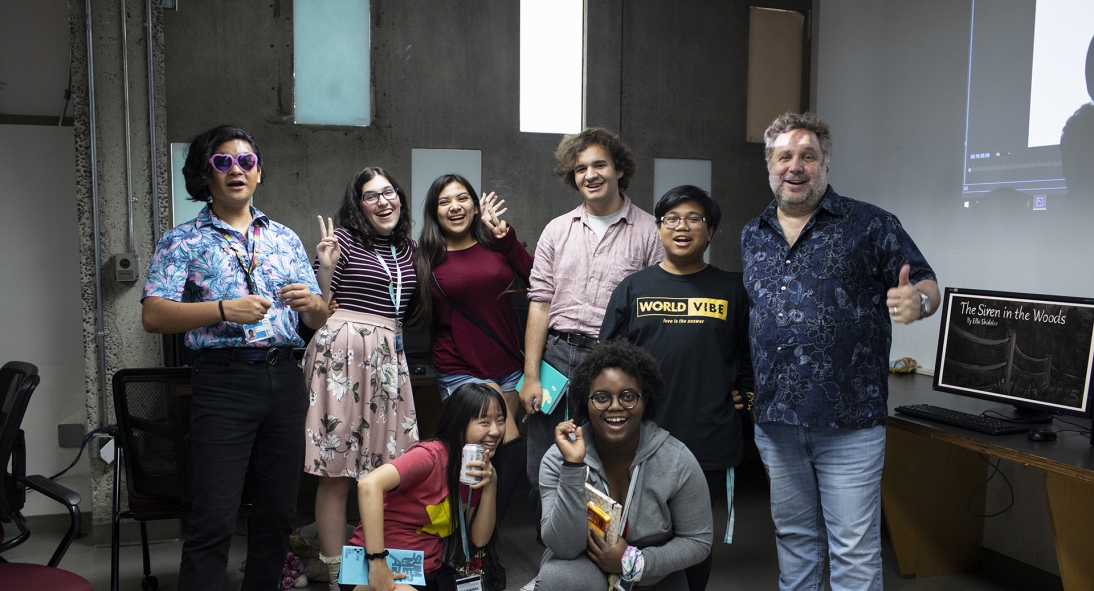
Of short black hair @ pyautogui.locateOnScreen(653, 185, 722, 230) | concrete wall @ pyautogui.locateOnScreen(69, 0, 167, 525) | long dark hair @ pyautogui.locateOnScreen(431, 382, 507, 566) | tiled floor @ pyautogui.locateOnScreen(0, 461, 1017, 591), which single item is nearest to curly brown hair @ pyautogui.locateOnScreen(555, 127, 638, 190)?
short black hair @ pyautogui.locateOnScreen(653, 185, 722, 230)

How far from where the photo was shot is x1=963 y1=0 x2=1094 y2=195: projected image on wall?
124 inches

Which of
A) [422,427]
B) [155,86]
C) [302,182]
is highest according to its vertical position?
[155,86]

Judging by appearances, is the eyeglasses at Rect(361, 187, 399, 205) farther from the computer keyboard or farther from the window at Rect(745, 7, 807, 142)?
the window at Rect(745, 7, 807, 142)

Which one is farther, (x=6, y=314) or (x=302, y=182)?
(x=302, y=182)

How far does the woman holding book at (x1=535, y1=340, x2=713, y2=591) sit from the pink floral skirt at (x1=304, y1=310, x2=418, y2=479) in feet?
2.85

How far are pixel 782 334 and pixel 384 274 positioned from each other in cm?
143

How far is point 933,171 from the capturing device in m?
3.86

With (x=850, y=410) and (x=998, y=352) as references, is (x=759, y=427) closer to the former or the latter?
(x=850, y=410)

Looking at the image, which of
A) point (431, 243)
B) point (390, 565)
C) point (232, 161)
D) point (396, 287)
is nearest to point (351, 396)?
point (396, 287)

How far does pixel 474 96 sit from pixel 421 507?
2.82 meters

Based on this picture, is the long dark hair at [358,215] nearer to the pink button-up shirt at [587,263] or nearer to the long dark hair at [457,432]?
the pink button-up shirt at [587,263]

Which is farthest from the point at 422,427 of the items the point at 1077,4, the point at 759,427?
the point at 1077,4

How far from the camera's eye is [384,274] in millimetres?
2873

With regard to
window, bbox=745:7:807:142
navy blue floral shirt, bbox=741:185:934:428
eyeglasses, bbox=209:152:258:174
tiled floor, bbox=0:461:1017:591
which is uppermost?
window, bbox=745:7:807:142
